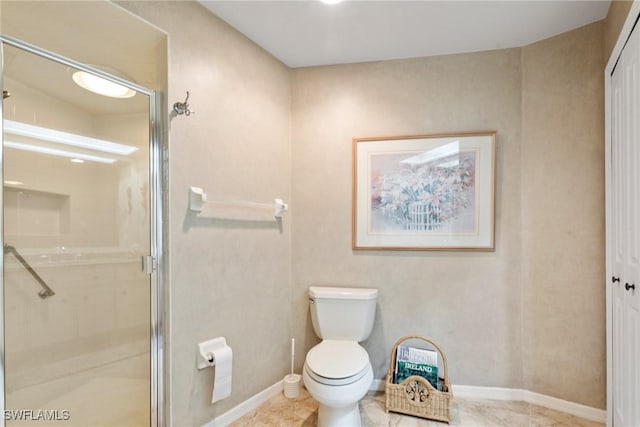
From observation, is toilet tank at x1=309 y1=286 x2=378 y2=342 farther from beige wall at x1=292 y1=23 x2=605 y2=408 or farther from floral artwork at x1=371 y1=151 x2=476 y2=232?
floral artwork at x1=371 y1=151 x2=476 y2=232

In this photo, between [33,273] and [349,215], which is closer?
[33,273]

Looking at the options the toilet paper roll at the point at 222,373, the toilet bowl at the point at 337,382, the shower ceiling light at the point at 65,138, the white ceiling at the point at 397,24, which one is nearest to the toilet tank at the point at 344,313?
the toilet bowl at the point at 337,382

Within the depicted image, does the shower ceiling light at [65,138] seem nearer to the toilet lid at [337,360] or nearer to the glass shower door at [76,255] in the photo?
the glass shower door at [76,255]

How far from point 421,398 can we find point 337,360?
0.63m

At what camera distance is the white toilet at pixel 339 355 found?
1.96 m

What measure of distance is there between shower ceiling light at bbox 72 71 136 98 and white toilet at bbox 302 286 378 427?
5.32 ft

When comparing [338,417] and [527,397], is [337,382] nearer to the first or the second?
[338,417]

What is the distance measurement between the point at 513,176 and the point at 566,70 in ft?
2.29

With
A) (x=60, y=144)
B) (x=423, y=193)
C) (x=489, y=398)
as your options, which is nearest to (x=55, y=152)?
(x=60, y=144)

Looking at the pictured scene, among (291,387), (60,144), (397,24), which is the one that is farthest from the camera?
(291,387)

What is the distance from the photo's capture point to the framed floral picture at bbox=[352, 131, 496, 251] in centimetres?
252

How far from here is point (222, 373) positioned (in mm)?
2057

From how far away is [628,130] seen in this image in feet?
5.73

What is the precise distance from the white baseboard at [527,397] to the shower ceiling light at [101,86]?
2382 mm
